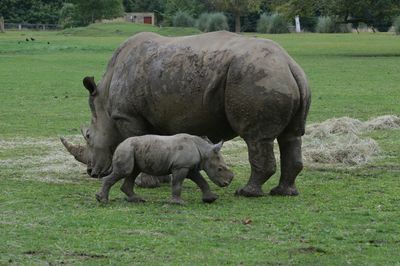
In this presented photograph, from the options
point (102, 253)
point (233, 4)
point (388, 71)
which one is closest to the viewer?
point (102, 253)

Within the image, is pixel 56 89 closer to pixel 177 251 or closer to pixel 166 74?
pixel 166 74

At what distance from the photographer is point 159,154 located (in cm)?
1106

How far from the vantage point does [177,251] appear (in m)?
8.61

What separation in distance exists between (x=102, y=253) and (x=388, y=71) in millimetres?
28255

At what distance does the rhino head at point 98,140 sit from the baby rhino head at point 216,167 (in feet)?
7.45

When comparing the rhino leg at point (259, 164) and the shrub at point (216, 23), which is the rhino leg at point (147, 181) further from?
the shrub at point (216, 23)

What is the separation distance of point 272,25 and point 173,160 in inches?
3221

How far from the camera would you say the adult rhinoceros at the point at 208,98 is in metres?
11.5

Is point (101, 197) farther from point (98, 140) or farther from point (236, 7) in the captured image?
point (236, 7)

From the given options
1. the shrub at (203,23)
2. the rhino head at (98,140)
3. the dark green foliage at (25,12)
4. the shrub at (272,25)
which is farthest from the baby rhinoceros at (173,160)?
the dark green foliage at (25,12)

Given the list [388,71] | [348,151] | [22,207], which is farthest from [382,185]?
[388,71]

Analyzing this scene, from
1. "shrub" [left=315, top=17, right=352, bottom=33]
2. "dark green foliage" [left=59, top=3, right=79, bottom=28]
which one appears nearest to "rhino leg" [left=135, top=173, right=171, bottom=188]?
"shrub" [left=315, top=17, right=352, bottom=33]

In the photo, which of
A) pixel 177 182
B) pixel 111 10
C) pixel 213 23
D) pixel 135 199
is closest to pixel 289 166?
pixel 177 182

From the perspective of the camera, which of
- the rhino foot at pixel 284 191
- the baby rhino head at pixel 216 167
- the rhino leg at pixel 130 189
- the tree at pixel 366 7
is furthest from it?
the tree at pixel 366 7
